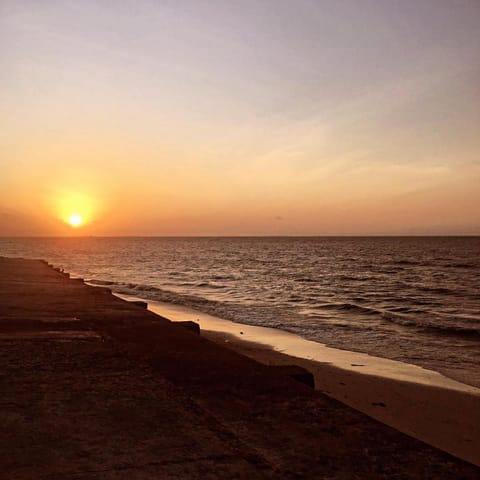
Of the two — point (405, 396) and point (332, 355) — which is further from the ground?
point (405, 396)

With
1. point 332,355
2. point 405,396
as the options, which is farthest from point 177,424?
point 332,355

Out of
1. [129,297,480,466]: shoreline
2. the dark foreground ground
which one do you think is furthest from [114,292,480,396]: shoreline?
the dark foreground ground

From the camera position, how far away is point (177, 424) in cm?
380

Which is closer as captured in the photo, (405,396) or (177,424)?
(177,424)

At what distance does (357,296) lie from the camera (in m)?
28.0

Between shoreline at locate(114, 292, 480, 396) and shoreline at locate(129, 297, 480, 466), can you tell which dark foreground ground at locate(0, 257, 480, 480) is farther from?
shoreline at locate(114, 292, 480, 396)

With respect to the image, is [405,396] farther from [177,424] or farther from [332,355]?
[177,424]

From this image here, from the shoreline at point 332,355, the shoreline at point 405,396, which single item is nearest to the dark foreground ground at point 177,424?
the shoreline at point 405,396

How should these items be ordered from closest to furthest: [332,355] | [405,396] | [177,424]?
Result: [177,424] → [405,396] → [332,355]

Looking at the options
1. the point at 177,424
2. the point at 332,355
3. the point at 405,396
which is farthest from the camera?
the point at 332,355

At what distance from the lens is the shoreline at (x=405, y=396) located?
6.73 metres

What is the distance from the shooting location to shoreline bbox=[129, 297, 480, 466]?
6.73 m

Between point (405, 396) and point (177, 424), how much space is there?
5677 mm

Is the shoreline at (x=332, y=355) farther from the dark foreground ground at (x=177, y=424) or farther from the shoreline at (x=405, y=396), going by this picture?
the dark foreground ground at (x=177, y=424)
